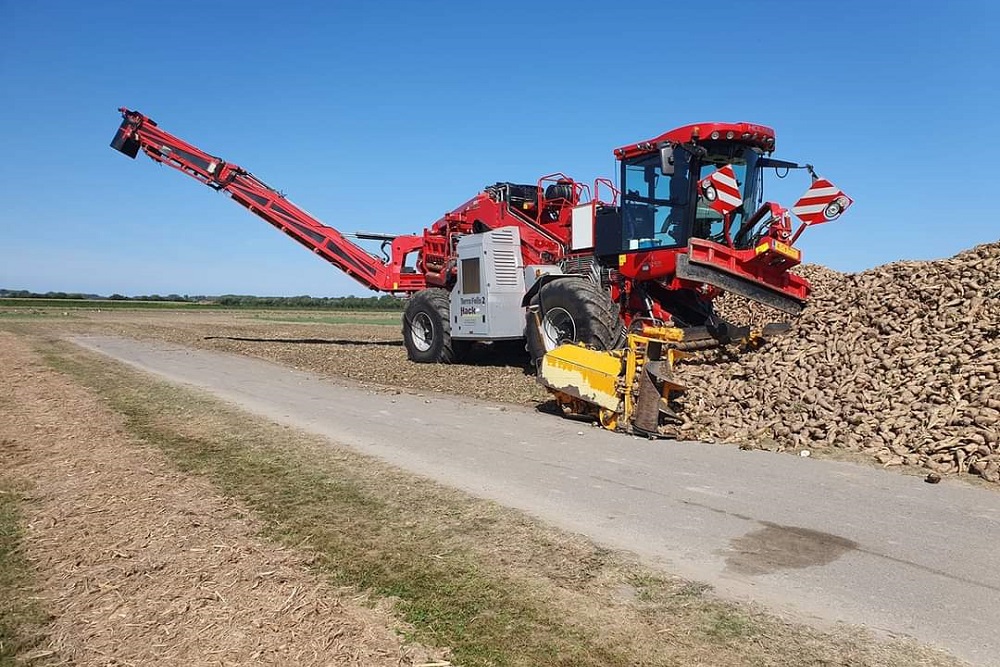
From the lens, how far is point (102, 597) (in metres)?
3.74

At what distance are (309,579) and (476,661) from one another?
1246 mm

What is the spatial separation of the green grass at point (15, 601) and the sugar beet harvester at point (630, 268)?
231 inches

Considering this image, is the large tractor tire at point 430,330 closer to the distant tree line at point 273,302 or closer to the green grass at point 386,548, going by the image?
the green grass at point 386,548

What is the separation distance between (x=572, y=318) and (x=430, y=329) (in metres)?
5.43

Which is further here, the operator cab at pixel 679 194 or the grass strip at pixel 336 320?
the grass strip at pixel 336 320

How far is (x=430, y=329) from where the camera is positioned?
15852 mm

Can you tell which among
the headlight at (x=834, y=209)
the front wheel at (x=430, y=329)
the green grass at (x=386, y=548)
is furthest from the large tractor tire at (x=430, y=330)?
the headlight at (x=834, y=209)

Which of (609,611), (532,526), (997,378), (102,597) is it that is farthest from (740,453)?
(102,597)

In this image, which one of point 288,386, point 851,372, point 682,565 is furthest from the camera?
point 288,386

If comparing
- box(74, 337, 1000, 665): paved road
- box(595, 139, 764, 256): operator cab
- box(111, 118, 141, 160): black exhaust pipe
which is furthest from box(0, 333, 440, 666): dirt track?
box(111, 118, 141, 160): black exhaust pipe

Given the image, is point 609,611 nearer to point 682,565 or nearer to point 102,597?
point 682,565

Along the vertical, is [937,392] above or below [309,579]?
above

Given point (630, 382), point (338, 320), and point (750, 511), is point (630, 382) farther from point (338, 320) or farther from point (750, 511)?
point (338, 320)

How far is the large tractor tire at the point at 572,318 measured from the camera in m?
10.7
